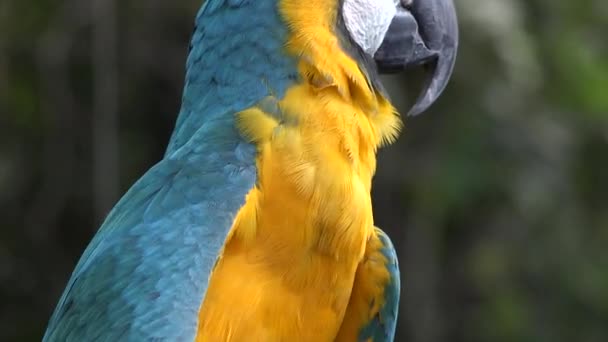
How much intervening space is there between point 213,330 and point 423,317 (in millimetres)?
1709

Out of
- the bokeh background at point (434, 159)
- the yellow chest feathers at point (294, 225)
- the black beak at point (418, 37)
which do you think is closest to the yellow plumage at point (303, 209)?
the yellow chest feathers at point (294, 225)

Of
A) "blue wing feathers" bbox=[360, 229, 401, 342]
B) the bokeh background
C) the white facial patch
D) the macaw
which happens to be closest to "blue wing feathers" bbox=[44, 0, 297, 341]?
the macaw

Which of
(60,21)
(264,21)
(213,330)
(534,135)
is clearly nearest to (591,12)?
(534,135)

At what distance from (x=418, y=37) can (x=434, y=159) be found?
112cm

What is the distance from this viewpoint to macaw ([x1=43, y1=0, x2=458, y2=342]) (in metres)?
1.54

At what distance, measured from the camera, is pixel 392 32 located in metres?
1.84

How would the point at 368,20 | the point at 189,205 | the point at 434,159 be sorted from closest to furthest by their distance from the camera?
the point at 189,205
the point at 368,20
the point at 434,159

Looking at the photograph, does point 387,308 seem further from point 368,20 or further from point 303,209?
point 368,20

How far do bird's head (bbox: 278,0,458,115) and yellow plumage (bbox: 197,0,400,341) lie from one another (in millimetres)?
13

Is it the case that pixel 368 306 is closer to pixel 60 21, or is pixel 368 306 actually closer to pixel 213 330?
pixel 213 330

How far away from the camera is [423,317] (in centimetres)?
322

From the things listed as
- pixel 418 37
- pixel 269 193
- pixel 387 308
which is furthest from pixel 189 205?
pixel 418 37

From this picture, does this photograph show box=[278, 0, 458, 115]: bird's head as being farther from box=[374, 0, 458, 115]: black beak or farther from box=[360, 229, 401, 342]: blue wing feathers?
box=[360, 229, 401, 342]: blue wing feathers

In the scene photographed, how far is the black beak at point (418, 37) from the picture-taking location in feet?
6.04
